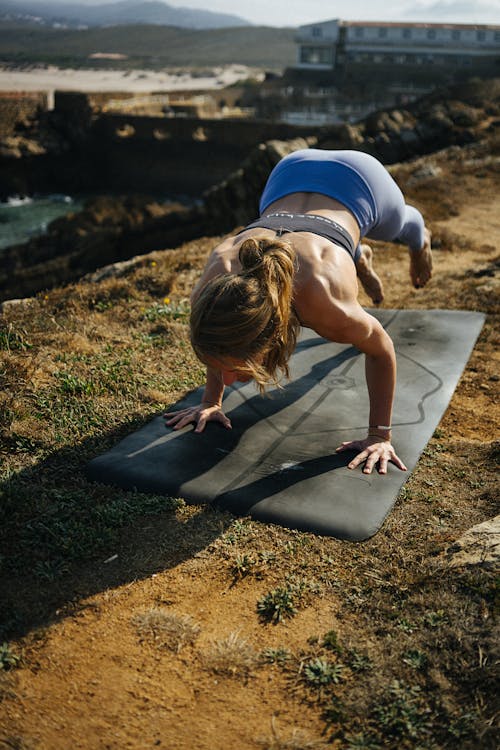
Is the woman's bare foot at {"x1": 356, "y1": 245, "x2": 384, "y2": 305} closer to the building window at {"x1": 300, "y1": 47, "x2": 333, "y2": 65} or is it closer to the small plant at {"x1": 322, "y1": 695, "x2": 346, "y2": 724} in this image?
the small plant at {"x1": 322, "y1": 695, "x2": 346, "y2": 724}

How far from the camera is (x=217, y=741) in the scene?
190 centimetres

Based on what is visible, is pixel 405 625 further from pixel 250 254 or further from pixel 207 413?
pixel 207 413

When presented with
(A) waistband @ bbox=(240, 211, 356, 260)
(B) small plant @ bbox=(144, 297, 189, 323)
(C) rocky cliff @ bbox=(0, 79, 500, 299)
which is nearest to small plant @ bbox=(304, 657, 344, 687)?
(A) waistband @ bbox=(240, 211, 356, 260)

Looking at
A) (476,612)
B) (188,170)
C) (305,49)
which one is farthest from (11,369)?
(305,49)

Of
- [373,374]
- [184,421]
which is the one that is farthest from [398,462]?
[184,421]

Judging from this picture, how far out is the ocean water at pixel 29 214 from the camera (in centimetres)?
2538

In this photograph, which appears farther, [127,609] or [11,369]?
[11,369]

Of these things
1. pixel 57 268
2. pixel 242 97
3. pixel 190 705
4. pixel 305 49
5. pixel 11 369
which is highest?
pixel 305 49

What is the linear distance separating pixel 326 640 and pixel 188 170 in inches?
1339

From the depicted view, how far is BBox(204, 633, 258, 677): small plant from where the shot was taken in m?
2.15

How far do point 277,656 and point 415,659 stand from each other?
440 mm

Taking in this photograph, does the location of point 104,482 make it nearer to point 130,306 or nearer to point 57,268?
point 130,306

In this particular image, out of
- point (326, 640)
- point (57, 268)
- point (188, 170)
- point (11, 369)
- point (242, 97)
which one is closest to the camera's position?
point (326, 640)

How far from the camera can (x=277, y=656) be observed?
2.20 metres
